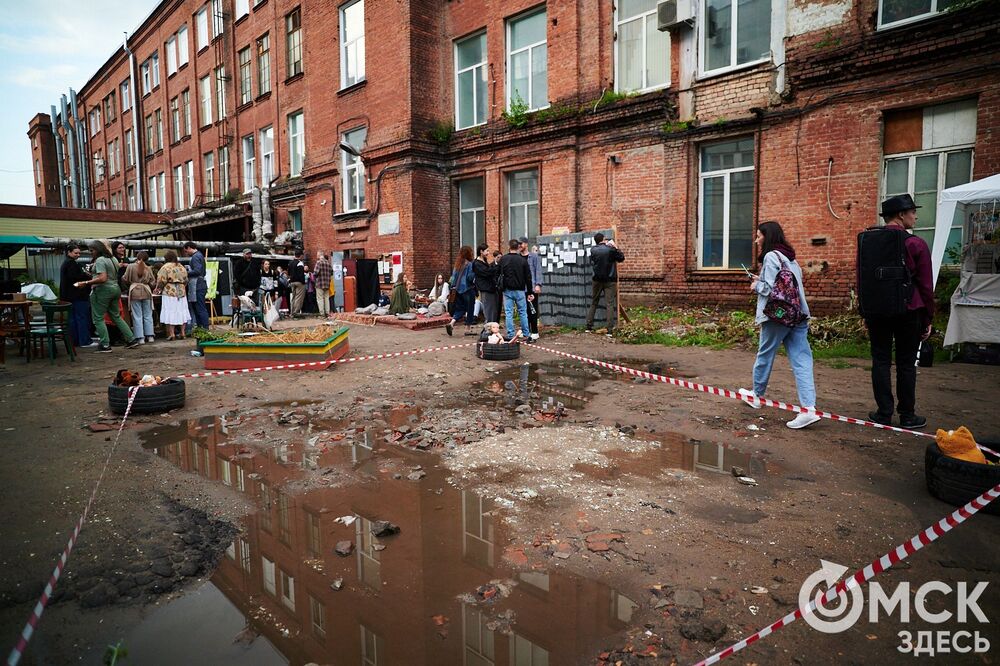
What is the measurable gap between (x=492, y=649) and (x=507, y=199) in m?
14.8

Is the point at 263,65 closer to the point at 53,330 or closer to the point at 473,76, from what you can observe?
the point at 473,76

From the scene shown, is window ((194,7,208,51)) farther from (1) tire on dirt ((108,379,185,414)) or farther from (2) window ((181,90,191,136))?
(1) tire on dirt ((108,379,185,414))

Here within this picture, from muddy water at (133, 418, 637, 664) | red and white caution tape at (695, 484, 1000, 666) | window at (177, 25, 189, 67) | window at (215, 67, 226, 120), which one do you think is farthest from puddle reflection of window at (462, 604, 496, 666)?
window at (177, 25, 189, 67)

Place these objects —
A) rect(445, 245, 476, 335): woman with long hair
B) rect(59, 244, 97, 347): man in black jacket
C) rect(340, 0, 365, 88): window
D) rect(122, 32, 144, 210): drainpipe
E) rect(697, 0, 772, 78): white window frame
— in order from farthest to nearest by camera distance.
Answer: rect(122, 32, 144, 210): drainpipe, rect(340, 0, 365, 88): window, rect(445, 245, 476, 335): woman with long hair, rect(697, 0, 772, 78): white window frame, rect(59, 244, 97, 347): man in black jacket

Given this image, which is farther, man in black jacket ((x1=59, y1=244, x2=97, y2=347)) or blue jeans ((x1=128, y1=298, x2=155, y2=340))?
blue jeans ((x1=128, y1=298, x2=155, y2=340))

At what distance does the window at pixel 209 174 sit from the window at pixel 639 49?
21952 mm

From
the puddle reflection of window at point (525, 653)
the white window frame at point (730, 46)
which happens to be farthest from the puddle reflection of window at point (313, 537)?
the white window frame at point (730, 46)

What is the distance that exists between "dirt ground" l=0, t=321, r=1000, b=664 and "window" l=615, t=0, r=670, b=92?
31.4ft

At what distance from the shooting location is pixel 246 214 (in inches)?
933

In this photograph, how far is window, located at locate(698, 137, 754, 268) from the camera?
1202 cm

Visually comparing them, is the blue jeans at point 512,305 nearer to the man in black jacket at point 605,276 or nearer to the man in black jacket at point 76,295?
the man in black jacket at point 605,276

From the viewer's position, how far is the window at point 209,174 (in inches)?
1097

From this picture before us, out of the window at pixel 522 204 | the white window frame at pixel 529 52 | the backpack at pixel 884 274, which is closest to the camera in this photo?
the backpack at pixel 884 274

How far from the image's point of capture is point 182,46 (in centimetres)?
2931
